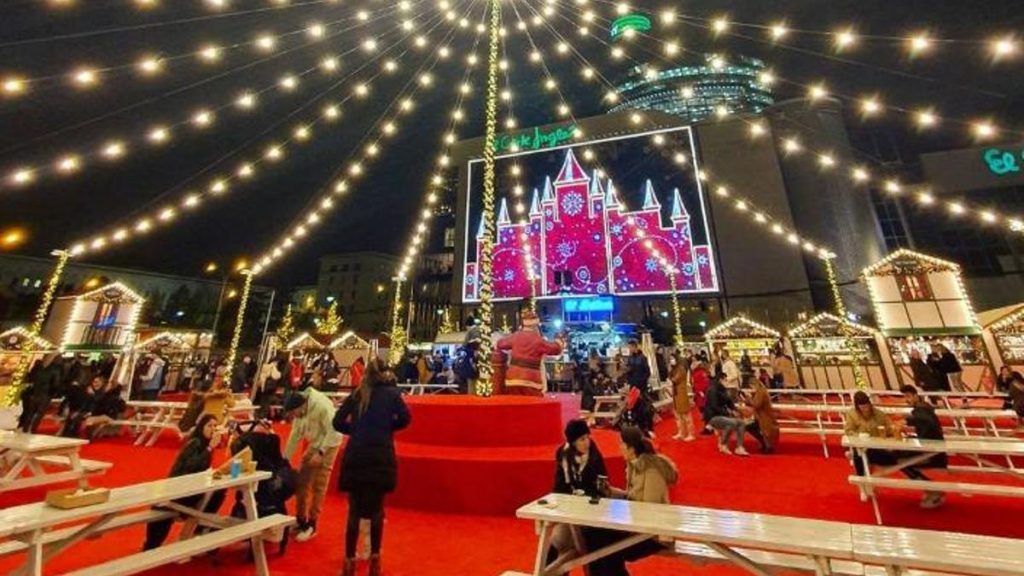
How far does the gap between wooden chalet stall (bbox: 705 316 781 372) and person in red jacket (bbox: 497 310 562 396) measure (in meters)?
15.0

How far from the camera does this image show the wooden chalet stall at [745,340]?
1823 cm

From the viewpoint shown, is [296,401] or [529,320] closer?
[296,401]

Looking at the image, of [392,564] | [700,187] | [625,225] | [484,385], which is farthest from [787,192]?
[392,564]

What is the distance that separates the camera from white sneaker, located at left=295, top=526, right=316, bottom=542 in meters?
3.77

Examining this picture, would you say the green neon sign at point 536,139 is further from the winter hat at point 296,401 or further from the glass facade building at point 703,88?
the winter hat at point 296,401

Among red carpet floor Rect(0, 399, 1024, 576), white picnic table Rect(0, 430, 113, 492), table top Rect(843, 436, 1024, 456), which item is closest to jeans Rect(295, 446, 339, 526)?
red carpet floor Rect(0, 399, 1024, 576)

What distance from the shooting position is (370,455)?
3084 mm

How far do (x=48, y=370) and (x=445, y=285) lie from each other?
106 ft

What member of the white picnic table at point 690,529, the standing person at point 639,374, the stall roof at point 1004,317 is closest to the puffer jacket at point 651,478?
the white picnic table at point 690,529

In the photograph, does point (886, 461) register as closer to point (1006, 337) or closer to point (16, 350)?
point (1006, 337)

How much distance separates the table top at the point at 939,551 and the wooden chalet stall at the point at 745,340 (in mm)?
17542

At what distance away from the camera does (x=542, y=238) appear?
97.0 ft

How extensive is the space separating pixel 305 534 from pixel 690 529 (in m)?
3.58

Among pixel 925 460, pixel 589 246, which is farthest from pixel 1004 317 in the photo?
pixel 589 246
